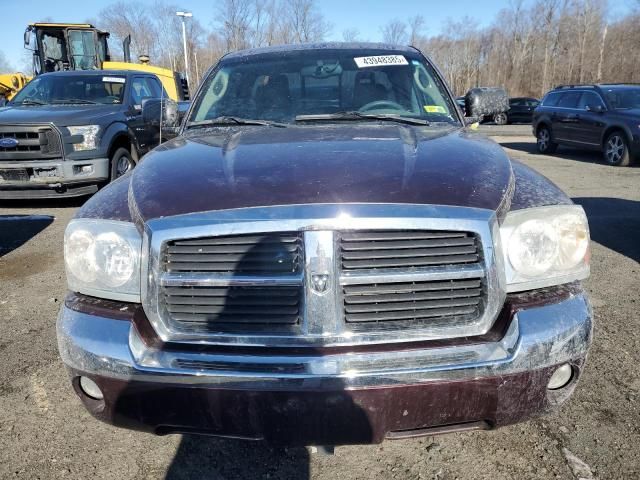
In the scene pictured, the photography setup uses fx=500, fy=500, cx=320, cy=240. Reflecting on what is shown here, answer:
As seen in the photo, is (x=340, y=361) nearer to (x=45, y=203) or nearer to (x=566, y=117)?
(x=45, y=203)

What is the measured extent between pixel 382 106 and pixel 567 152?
1375 centimetres

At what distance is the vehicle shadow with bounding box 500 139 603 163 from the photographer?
43.2ft

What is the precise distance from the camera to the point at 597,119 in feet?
39.0

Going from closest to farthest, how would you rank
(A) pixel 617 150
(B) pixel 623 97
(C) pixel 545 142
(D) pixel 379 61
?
(D) pixel 379 61 < (A) pixel 617 150 < (B) pixel 623 97 < (C) pixel 545 142

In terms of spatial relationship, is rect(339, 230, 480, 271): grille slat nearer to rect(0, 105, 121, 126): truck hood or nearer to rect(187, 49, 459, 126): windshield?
rect(187, 49, 459, 126): windshield

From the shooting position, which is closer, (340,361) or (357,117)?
(340,361)

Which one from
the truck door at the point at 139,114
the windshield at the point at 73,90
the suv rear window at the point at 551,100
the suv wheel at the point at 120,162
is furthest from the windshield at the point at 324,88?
the suv rear window at the point at 551,100

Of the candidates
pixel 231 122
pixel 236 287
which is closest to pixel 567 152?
pixel 231 122

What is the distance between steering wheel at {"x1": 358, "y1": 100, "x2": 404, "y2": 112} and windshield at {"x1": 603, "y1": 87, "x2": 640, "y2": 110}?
10.6 meters

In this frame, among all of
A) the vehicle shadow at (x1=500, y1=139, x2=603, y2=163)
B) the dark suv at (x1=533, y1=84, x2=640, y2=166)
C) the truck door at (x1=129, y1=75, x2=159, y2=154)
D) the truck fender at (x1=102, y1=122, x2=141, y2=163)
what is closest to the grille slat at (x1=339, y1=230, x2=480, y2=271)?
the truck fender at (x1=102, y1=122, x2=141, y2=163)

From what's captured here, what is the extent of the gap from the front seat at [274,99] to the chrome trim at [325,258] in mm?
1567

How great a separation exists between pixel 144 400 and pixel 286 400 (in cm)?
50

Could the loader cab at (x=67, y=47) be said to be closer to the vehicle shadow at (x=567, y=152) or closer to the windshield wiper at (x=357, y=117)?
the vehicle shadow at (x=567, y=152)

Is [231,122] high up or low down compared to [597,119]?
up
